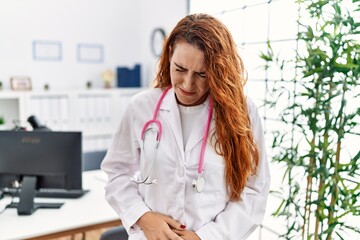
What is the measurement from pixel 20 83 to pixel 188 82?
290 cm

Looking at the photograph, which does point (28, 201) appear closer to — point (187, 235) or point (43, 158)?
point (43, 158)

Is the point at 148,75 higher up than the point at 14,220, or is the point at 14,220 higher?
the point at 148,75

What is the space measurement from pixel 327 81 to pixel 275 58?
1.10 ft

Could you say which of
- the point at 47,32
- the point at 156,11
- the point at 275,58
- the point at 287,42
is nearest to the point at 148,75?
the point at 156,11

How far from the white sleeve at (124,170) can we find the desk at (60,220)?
0.52 m

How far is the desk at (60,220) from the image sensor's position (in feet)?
5.42

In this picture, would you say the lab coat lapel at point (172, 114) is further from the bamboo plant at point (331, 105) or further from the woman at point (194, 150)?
the bamboo plant at point (331, 105)

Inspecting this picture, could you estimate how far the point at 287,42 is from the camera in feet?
7.59

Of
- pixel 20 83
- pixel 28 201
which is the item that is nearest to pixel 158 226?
pixel 28 201

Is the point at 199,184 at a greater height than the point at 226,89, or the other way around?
the point at 226,89

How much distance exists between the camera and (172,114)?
1.30m

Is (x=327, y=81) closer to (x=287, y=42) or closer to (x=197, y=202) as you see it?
(x=197, y=202)

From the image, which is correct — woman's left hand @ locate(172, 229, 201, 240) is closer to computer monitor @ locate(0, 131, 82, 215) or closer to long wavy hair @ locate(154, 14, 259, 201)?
long wavy hair @ locate(154, 14, 259, 201)

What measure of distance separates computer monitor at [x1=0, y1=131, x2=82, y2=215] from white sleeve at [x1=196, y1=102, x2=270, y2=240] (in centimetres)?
95
